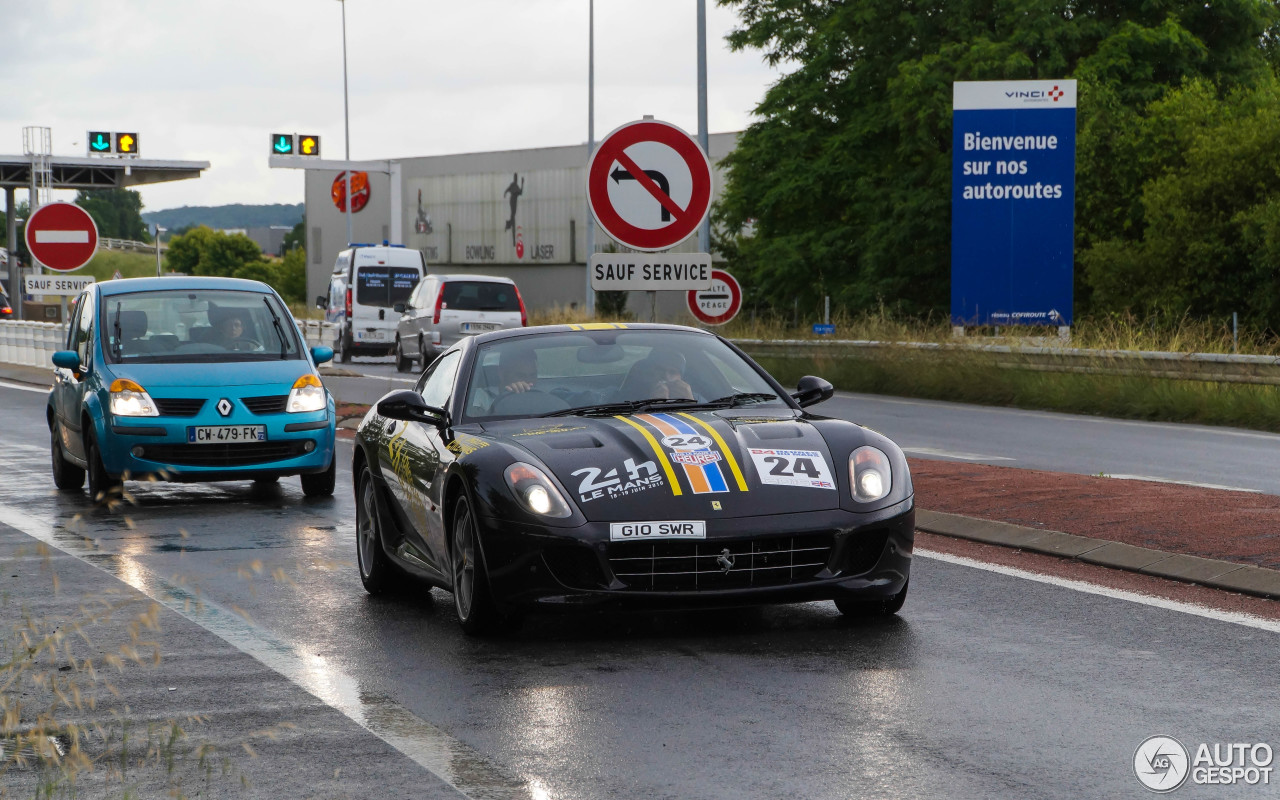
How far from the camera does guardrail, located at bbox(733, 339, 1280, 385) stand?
21.2 m

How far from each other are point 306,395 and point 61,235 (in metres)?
12.1

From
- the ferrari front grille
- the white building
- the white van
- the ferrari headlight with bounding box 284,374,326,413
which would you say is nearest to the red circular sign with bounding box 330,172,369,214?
the white building

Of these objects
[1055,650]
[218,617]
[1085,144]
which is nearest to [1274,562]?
[1055,650]

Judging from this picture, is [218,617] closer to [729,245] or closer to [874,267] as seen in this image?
[874,267]

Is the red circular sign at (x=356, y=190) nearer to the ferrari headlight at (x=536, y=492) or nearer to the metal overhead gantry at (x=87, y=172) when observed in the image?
the metal overhead gantry at (x=87, y=172)

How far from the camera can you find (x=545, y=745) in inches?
→ 218

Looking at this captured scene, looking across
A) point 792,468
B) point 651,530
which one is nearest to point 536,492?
point 651,530

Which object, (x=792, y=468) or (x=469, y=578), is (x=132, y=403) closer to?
(x=469, y=578)

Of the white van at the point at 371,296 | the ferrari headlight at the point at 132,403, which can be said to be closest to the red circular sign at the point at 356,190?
the white van at the point at 371,296

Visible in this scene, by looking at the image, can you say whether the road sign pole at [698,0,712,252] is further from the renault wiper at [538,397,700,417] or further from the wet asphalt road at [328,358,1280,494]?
the renault wiper at [538,397,700,417]

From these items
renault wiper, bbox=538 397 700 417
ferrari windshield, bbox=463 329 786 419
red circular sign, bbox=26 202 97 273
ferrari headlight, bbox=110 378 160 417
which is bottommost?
ferrari headlight, bbox=110 378 160 417

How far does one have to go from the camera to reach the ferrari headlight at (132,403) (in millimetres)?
12859

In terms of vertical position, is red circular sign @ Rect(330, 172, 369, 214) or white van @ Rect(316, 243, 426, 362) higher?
red circular sign @ Rect(330, 172, 369, 214)

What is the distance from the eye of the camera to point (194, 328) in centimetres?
1384
